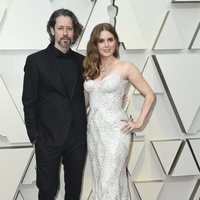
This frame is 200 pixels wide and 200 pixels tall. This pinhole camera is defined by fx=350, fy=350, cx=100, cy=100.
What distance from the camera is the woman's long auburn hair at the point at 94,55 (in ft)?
6.68

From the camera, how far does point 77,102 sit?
2098 mm

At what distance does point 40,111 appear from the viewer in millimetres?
2080

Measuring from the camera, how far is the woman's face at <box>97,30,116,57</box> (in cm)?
203

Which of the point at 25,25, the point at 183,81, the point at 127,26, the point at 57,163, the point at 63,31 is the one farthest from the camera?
the point at 183,81

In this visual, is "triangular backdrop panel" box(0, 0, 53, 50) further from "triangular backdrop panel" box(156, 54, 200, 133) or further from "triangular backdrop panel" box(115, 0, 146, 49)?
"triangular backdrop panel" box(156, 54, 200, 133)

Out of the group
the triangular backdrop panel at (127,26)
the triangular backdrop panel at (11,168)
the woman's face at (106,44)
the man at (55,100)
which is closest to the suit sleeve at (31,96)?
the man at (55,100)

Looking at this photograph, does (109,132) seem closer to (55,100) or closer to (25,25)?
(55,100)

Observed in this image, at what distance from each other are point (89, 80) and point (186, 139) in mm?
1100

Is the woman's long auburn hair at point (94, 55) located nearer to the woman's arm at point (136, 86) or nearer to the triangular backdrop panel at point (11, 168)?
the woman's arm at point (136, 86)

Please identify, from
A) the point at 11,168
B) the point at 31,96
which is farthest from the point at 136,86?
the point at 11,168

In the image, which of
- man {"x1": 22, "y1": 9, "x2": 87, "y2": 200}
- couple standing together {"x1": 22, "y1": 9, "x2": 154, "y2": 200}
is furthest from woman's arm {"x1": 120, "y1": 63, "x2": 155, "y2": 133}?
man {"x1": 22, "y1": 9, "x2": 87, "y2": 200}

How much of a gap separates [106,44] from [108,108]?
37 cm

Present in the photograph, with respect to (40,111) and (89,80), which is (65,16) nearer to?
(89,80)

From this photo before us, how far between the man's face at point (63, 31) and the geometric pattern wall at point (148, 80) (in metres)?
0.44
